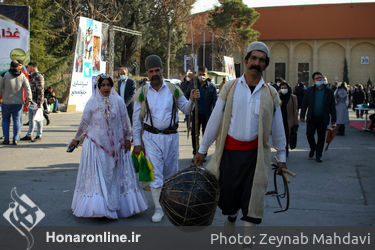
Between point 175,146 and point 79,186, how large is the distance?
1280mm

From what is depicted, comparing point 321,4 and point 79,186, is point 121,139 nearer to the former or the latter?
point 79,186

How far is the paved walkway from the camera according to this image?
5.82 meters

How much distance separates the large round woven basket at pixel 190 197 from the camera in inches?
151

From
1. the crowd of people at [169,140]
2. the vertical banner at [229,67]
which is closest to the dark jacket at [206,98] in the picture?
the crowd of people at [169,140]

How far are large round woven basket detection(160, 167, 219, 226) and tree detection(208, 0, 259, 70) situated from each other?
2285 inches

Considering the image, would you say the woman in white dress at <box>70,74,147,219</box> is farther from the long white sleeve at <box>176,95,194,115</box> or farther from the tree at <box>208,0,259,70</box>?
the tree at <box>208,0,259,70</box>

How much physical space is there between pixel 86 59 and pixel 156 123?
19.0 metres

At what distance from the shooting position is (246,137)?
4.31 meters

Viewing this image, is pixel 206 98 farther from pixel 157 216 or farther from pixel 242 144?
pixel 242 144

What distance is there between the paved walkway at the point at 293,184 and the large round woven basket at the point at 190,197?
1.67 meters

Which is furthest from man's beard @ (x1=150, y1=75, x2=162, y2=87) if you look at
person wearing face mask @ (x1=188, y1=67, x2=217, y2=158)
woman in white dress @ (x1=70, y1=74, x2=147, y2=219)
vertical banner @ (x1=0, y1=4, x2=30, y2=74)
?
vertical banner @ (x1=0, y1=4, x2=30, y2=74)

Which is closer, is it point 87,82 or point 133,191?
point 133,191

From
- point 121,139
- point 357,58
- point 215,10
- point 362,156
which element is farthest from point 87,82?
point 357,58

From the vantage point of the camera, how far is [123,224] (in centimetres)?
552
